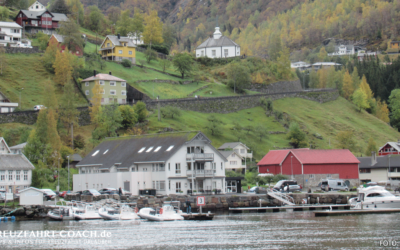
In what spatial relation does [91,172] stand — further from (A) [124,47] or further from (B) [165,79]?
(A) [124,47]

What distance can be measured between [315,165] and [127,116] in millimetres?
32073

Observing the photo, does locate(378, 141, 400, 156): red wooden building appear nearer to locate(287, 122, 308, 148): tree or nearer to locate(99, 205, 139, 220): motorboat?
locate(287, 122, 308, 148): tree

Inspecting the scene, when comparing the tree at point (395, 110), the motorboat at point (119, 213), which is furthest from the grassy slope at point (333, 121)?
the motorboat at point (119, 213)

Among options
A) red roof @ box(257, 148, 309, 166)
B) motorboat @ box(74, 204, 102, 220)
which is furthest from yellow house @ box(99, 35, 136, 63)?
motorboat @ box(74, 204, 102, 220)

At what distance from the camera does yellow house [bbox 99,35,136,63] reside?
128 metres

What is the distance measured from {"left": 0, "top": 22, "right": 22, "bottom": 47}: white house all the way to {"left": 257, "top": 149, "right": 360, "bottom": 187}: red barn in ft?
233

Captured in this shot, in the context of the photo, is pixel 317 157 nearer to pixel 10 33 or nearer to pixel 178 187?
pixel 178 187

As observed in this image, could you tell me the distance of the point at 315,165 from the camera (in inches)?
3221

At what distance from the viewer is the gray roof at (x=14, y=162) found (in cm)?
6786

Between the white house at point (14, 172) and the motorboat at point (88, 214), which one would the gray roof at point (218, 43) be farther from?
the motorboat at point (88, 214)

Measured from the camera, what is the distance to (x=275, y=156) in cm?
8594

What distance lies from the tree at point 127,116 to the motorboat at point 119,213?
40372mm

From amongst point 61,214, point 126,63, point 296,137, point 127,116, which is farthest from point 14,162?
point 126,63

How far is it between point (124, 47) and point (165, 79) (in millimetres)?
14480
